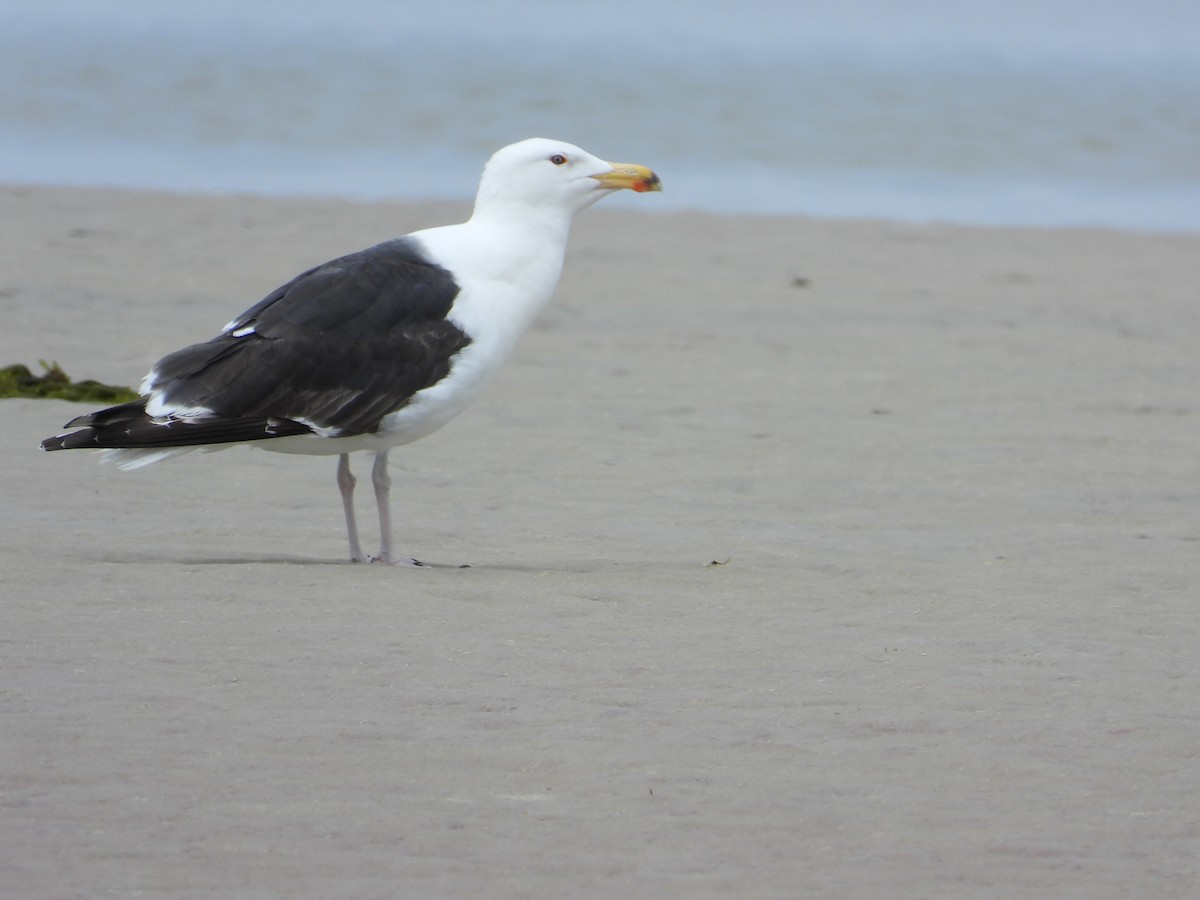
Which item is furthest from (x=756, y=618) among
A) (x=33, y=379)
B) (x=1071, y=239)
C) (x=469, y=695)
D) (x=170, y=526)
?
(x=1071, y=239)

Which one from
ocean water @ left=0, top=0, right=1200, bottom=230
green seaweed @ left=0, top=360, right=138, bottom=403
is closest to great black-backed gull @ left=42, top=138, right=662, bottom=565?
green seaweed @ left=0, top=360, right=138, bottom=403

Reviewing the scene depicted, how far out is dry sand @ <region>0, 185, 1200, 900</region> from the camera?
3.50 m

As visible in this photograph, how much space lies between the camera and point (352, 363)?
5879mm

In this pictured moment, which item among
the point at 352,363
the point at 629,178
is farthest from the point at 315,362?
the point at 629,178

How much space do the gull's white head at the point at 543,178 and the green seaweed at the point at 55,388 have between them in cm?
239

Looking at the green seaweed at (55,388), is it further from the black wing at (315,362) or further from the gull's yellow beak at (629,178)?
the gull's yellow beak at (629,178)

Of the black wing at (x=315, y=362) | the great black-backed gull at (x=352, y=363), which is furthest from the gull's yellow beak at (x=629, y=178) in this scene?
the black wing at (x=315, y=362)

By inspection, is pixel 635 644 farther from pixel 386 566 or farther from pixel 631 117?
pixel 631 117

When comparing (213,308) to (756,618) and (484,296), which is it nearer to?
(484,296)

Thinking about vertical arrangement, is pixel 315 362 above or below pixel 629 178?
below

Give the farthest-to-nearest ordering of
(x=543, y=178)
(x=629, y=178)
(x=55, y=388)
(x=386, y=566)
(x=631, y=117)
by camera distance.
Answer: (x=631, y=117), (x=55, y=388), (x=629, y=178), (x=543, y=178), (x=386, y=566)

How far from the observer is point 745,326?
11484mm

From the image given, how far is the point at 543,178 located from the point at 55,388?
114 inches

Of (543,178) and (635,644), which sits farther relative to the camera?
(543,178)
